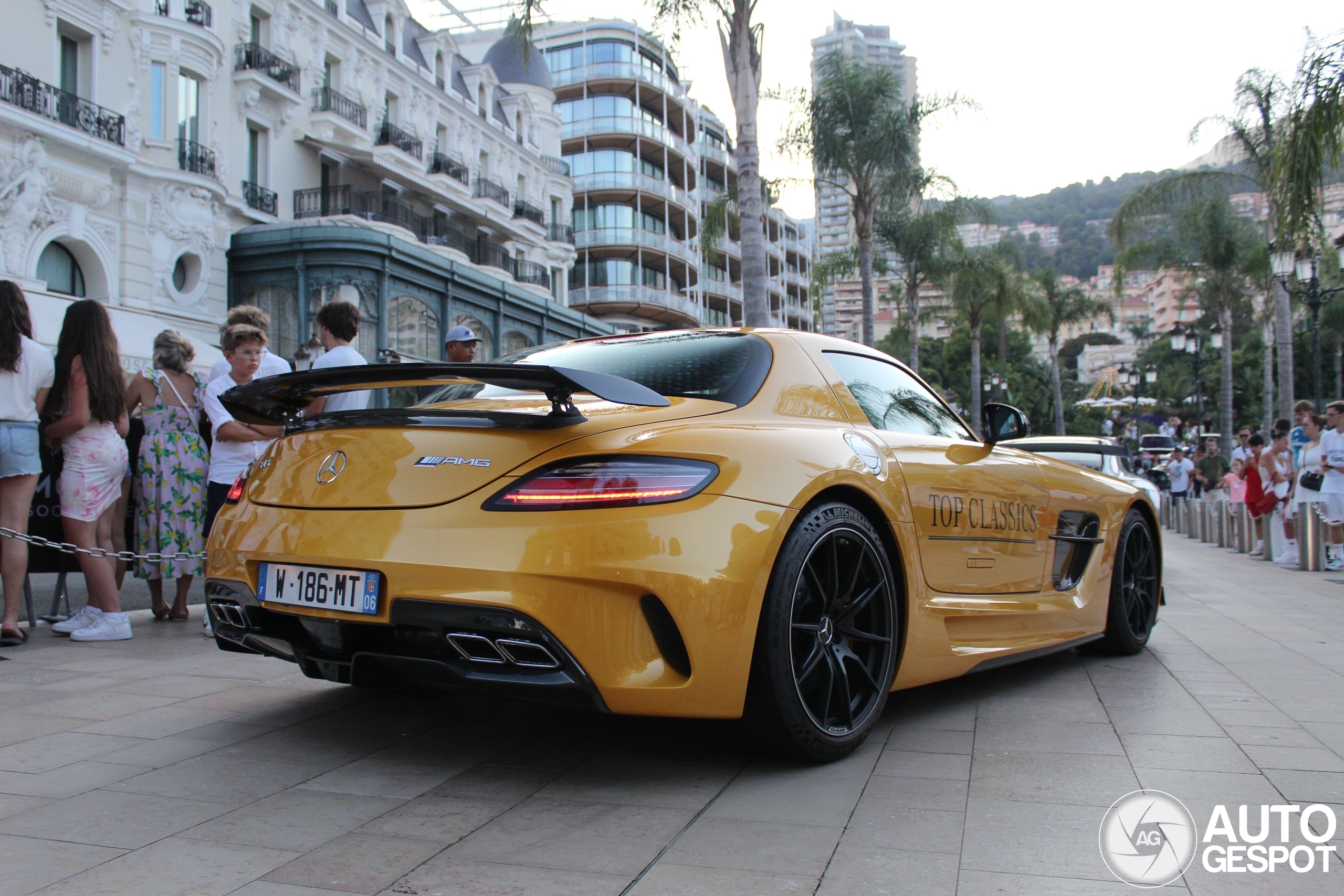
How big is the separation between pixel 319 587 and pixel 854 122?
89.7ft

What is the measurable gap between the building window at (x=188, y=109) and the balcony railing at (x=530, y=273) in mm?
14941

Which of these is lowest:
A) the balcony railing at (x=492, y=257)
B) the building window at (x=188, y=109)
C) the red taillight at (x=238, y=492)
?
the red taillight at (x=238, y=492)

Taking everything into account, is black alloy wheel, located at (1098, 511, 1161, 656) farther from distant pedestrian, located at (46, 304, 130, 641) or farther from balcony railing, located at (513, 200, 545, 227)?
balcony railing, located at (513, 200, 545, 227)

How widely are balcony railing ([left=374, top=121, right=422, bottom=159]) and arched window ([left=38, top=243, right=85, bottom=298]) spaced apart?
10118 millimetres

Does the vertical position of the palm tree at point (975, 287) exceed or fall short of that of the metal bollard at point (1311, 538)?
it exceeds it

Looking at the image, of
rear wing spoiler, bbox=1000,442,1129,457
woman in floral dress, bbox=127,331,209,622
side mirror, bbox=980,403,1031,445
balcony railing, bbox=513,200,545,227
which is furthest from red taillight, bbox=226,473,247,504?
balcony railing, bbox=513,200,545,227

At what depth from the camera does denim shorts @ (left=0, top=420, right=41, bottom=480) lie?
5.15m

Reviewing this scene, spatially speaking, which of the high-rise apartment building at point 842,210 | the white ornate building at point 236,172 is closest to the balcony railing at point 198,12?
the white ornate building at point 236,172

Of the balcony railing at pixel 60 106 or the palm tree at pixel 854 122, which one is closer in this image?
the balcony railing at pixel 60 106

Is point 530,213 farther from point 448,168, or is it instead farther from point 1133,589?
point 1133,589

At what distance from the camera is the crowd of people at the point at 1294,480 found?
36.3 ft

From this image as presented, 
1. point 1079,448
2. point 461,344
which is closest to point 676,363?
point 461,344

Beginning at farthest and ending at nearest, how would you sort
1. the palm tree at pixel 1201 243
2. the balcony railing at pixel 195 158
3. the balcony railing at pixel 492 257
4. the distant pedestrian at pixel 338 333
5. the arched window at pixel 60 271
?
the balcony railing at pixel 492 257
the palm tree at pixel 1201 243
the balcony railing at pixel 195 158
the arched window at pixel 60 271
the distant pedestrian at pixel 338 333

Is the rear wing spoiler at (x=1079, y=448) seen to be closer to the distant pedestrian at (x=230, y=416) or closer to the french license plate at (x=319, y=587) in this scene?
the distant pedestrian at (x=230, y=416)
